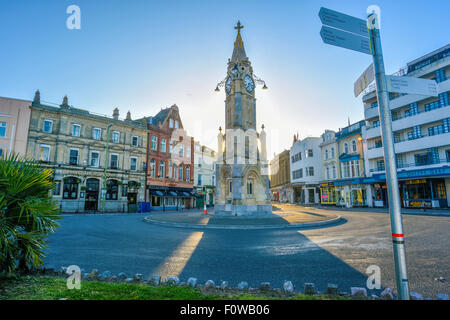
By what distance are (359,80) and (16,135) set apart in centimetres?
3364

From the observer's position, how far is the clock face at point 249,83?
843 inches

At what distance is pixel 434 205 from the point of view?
87.0 ft

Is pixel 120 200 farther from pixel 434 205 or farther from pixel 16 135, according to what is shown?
pixel 434 205

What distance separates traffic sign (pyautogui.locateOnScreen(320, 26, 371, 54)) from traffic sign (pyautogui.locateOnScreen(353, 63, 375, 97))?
0.27 m

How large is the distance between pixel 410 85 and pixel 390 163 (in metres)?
1.12

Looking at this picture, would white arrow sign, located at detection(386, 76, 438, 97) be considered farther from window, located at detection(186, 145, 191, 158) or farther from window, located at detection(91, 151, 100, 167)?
window, located at detection(186, 145, 191, 158)

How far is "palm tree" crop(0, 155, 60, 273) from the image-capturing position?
12.8ft

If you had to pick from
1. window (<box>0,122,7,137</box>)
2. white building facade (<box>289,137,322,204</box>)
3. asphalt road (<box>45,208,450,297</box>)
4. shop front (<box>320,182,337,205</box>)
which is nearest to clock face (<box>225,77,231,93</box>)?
asphalt road (<box>45,208,450,297</box>)

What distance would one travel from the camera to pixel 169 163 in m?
39.5

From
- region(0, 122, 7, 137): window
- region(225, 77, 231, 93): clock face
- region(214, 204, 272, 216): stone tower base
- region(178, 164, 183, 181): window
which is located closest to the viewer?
region(214, 204, 272, 216): stone tower base

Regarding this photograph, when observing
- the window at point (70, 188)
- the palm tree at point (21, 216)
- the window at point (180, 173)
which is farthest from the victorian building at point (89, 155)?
the palm tree at point (21, 216)

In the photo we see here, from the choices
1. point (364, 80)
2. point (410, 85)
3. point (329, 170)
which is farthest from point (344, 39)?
point (329, 170)

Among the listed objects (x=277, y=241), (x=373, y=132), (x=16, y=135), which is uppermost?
(x=373, y=132)
